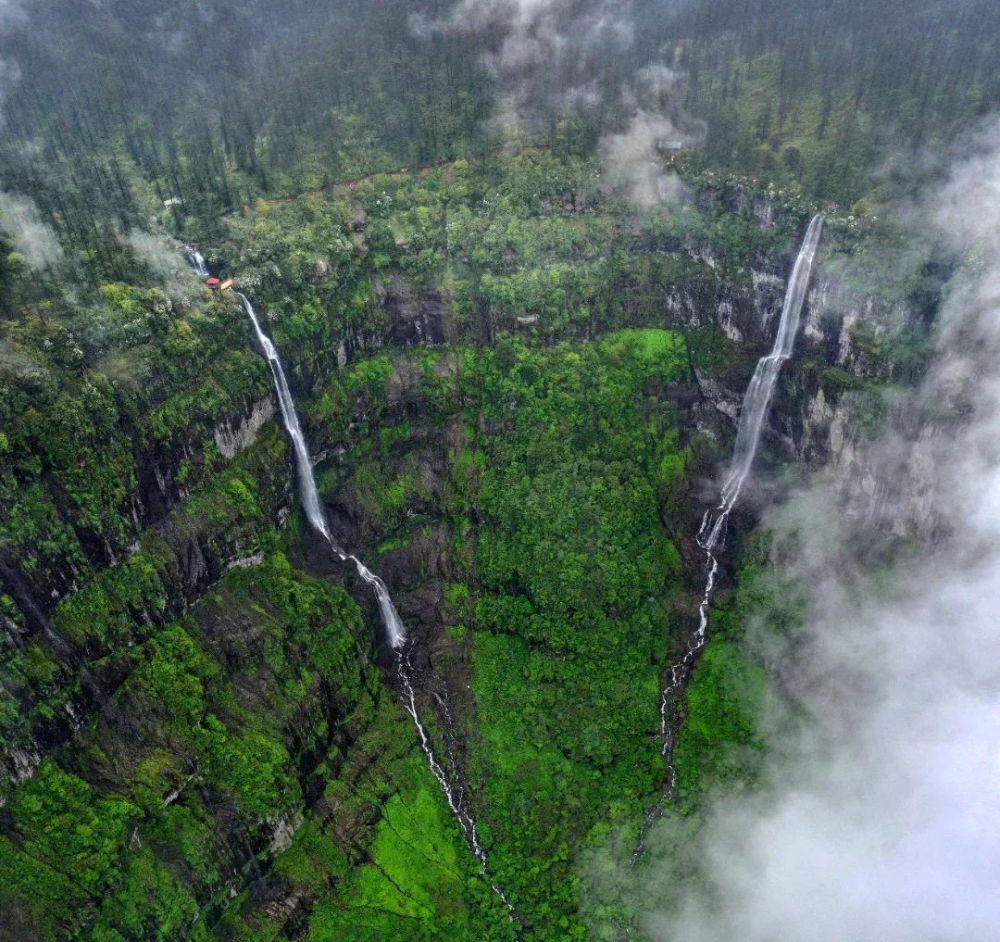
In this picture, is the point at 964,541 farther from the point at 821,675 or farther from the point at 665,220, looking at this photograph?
the point at 665,220

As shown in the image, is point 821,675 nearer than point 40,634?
No

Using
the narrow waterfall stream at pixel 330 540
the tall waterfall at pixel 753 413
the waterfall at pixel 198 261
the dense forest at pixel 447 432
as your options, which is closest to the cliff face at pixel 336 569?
the dense forest at pixel 447 432

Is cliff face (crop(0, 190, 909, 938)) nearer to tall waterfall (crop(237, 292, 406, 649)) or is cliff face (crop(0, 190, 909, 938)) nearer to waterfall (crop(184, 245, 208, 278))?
tall waterfall (crop(237, 292, 406, 649))

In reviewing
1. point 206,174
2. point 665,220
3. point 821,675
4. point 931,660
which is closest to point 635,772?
point 821,675

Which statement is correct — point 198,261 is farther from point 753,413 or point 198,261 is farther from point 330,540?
point 753,413

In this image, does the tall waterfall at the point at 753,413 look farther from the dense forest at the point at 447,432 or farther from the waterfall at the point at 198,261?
the waterfall at the point at 198,261

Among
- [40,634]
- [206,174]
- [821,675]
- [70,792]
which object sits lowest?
[821,675]

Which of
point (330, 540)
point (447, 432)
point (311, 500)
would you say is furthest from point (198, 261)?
point (330, 540)
